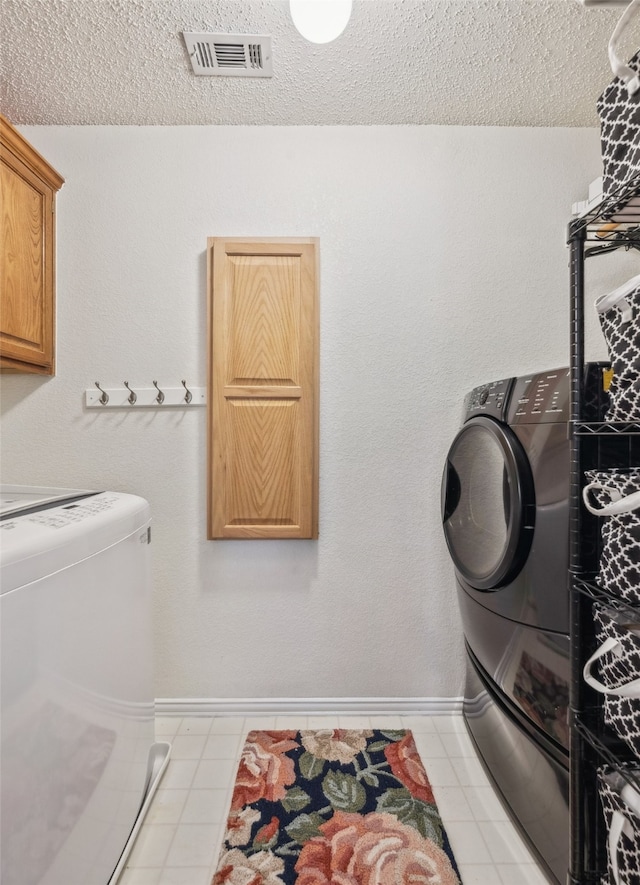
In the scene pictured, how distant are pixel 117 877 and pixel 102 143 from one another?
237cm

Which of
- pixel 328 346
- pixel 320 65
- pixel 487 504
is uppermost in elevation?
pixel 320 65

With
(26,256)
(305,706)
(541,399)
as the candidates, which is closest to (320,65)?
(26,256)

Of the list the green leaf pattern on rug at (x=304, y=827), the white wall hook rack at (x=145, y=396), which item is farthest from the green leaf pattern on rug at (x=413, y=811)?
the white wall hook rack at (x=145, y=396)

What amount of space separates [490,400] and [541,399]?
0.95 ft

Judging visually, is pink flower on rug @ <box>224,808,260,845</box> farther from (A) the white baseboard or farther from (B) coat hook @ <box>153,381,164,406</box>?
(B) coat hook @ <box>153,381,164,406</box>

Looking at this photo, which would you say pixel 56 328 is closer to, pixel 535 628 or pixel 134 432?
pixel 134 432

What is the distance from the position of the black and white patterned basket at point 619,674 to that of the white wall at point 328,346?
3.23 ft

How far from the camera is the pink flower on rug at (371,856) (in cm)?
122

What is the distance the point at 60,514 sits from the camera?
1.14 metres

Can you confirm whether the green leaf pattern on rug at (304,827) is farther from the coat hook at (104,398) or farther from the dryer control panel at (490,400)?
the coat hook at (104,398)

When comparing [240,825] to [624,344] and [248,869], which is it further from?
[624,344]

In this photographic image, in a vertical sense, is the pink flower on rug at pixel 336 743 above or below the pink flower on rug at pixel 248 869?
above

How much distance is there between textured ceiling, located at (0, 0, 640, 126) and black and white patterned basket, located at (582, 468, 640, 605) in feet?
4.57

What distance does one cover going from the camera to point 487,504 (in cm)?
145
